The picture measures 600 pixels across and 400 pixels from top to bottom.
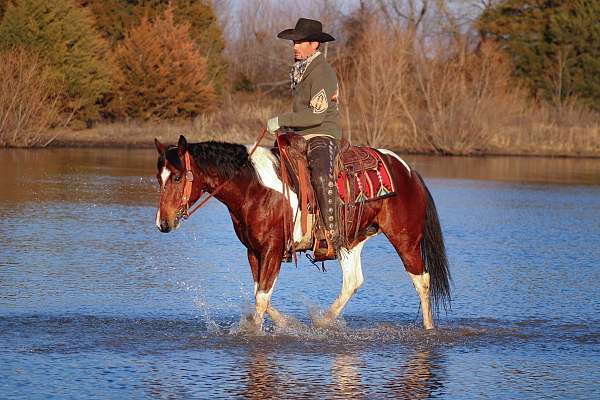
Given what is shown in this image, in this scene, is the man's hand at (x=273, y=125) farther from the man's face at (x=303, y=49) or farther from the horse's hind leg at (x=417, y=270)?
the horse's hind leg at (x=417, y=270)

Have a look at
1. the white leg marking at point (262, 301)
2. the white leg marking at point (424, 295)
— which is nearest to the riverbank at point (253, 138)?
the white leg marking at point (424, 295)

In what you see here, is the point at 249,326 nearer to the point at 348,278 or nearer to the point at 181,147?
the point at 348,278

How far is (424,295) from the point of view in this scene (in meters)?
8.66

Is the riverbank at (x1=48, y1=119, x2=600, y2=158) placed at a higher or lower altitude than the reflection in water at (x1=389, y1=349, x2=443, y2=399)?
higher

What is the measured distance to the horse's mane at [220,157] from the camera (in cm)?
793

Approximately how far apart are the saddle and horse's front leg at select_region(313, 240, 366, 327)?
0.23 m

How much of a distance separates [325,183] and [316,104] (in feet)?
1.98

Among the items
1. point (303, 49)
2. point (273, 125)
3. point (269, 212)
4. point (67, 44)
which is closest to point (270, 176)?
point (269, 212)

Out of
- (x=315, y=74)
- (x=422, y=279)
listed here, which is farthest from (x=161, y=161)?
(x=422, y=279)

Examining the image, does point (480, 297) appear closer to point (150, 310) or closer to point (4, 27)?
point (150, 310)

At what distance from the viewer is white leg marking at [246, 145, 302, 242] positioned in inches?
320

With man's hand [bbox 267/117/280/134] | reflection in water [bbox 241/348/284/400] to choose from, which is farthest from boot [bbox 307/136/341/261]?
reflection in water [bbox 241/348/284/400]

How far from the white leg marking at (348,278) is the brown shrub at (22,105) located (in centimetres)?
2560

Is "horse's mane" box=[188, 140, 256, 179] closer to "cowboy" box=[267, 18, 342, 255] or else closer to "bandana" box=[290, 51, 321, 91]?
"cowboy" box=[267, 18, 342, 255]
